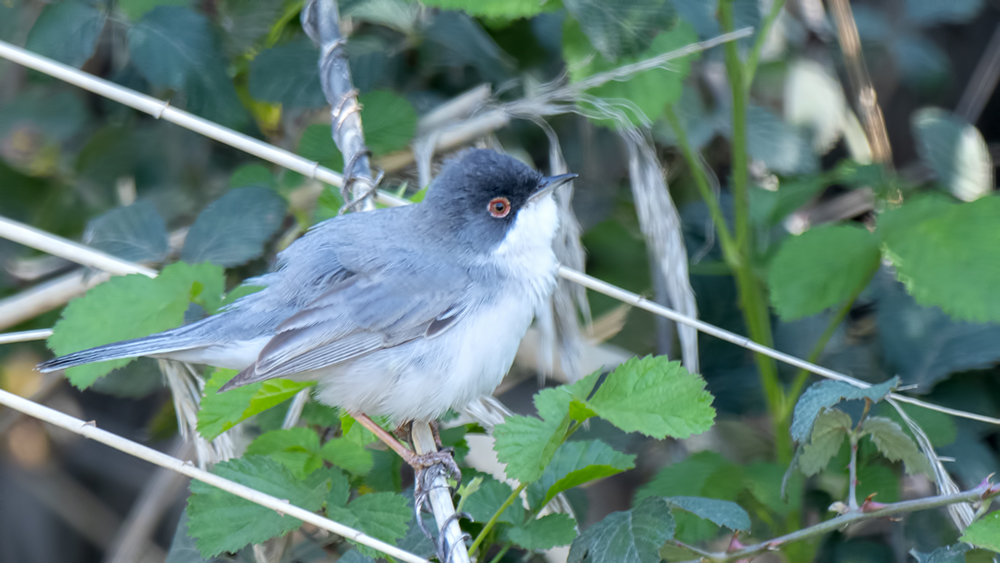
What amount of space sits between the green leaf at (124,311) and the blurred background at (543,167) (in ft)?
0.85

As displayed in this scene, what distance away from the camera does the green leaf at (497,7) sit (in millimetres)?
1794

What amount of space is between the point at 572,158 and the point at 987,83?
5.81 ft

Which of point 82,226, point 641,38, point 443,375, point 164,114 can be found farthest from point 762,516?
point 82,226

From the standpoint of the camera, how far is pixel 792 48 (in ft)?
10.1

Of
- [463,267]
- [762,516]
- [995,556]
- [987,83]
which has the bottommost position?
[762,516]

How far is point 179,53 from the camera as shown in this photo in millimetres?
2207

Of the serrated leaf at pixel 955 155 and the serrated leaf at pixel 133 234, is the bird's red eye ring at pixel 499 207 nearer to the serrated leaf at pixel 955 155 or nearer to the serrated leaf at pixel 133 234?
the serrated leaf at pixel 133 234

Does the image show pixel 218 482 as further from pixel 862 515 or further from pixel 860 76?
pixel 860 76

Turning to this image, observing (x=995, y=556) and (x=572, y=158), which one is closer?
(x=995, y=556)

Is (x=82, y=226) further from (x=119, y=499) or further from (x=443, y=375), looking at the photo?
(x=443, y=375)

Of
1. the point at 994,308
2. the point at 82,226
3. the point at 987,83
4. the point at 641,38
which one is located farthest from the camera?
the point at 987,83

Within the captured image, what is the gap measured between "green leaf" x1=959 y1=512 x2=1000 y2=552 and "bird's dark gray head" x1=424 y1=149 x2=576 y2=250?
1097 millimetres

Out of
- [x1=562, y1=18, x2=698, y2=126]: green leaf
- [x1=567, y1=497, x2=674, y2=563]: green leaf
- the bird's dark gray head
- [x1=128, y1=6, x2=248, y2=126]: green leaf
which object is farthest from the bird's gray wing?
[x1=128, y1=6, x2=248, y2=126]: green leaf

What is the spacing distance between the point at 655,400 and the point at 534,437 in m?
0.24
